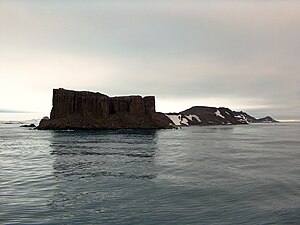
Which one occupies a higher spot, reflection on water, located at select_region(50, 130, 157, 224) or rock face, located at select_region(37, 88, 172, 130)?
rock face, located at select_region(37, 88, 172, 130)

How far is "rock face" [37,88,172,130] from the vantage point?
436ft

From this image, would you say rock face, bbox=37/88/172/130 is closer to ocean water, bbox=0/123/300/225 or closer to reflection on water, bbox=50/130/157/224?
reflection on water, bbox=50/130/157/224

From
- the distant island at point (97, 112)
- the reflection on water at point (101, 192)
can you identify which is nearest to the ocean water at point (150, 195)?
the reflection on water at point (101, 192)

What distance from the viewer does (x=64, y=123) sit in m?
129

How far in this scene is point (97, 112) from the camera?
140 metres

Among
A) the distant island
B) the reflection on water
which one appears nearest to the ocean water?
the reflection on water

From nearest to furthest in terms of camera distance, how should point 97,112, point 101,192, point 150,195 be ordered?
1. point 150,195
2. point 101,192
3. point 97,112

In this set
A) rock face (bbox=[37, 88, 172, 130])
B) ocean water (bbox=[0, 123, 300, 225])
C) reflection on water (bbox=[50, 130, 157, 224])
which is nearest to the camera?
ocean water (bbox=[0, 123, 300, 225])

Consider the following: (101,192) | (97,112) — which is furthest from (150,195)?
(97,112)

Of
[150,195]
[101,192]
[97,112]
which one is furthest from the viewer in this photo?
[97,112]

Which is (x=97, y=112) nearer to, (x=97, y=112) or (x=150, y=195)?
(x=97, y=112)

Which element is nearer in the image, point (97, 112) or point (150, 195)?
point (150, 195)

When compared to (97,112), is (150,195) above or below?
below

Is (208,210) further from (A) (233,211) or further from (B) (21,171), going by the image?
(B) (21,171)
